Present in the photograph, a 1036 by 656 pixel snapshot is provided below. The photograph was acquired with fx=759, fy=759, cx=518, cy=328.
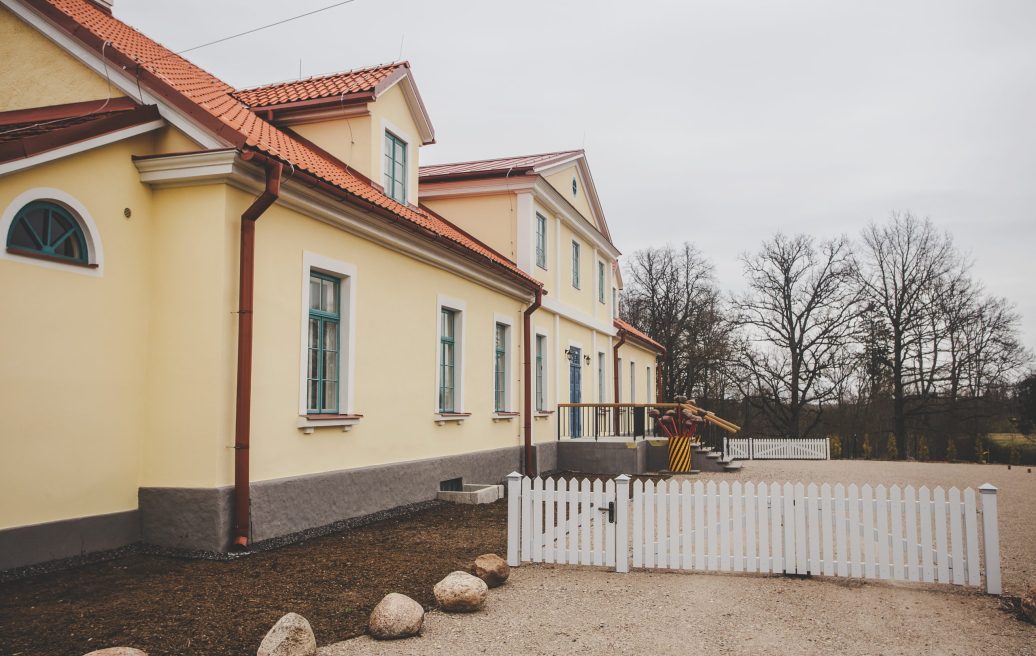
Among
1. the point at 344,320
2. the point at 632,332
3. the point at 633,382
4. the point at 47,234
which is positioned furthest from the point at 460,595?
the point at 633,382

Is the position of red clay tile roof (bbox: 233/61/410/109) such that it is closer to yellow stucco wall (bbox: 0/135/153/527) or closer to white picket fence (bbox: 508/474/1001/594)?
yellow stucco wall (bbox: 0/135/153/527)

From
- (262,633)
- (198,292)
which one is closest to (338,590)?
(262,633)

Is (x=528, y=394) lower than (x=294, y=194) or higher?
lower

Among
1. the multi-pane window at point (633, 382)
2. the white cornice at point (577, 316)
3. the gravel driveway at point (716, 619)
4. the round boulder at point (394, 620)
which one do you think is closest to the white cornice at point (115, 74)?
the round boulder at point (394, 620)

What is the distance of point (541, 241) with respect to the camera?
1742 centimetres

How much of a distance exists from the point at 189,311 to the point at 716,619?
5.58 m

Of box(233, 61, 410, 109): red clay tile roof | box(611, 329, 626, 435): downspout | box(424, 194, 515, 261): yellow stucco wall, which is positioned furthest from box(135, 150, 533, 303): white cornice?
box(611, 329, 626, 435): downspout

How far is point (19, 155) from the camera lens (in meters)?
6.21

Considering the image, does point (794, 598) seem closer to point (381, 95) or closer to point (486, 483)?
point (486, 483)

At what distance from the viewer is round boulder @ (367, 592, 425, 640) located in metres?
4.96

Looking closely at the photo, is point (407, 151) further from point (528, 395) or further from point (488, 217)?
point (528, 395)

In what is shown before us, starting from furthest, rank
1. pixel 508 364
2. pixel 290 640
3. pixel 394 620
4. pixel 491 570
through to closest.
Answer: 1. pixel 508 364
2. pixel 491 570
3. pixel 394 620
4. pixel 290 640

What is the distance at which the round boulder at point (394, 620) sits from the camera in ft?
16.3

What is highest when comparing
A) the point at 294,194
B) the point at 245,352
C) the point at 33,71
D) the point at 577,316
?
the point at 33,71
